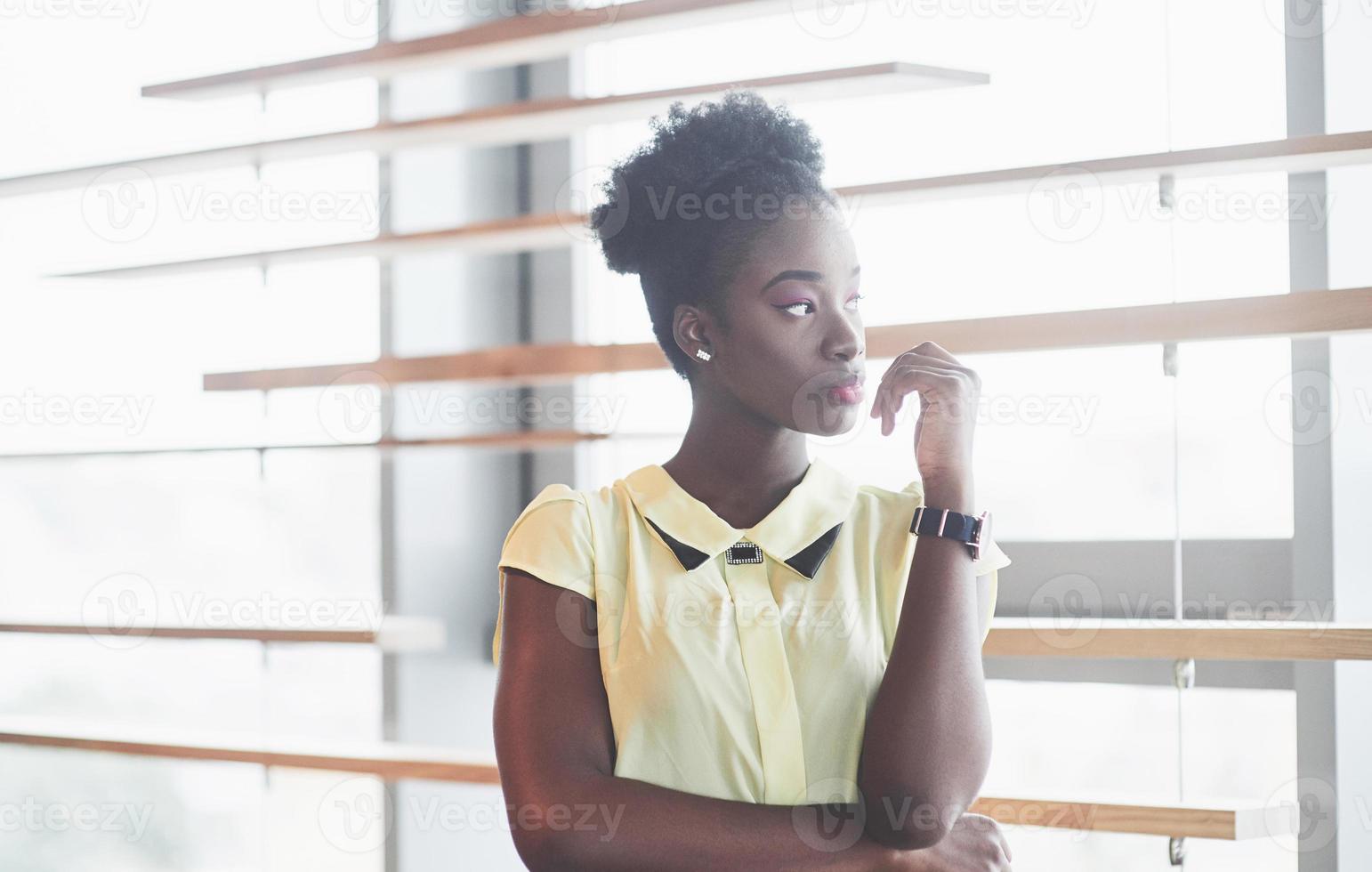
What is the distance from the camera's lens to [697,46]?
A: 273cm

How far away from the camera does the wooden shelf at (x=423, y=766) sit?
1653mm

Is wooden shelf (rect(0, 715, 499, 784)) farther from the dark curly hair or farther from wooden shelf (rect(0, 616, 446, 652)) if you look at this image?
the dark curly hair

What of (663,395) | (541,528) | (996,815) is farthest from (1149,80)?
(541,528)

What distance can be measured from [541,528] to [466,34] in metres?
1.18

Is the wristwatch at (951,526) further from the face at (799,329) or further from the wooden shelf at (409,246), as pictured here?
the wooden shelf at (409,246)

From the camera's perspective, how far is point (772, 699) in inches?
48.9

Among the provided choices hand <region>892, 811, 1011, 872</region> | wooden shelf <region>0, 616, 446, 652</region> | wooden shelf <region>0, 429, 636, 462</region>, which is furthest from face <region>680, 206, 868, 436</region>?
wooden shelf <region>0, 616, 446, 652</region>

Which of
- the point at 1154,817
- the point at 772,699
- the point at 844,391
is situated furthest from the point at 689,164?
the point at 1154,817

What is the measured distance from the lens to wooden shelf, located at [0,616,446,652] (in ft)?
7.45

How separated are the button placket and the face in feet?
0.63

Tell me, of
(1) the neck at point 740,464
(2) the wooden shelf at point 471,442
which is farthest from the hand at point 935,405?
(2) the wooden shelf at point 471,442

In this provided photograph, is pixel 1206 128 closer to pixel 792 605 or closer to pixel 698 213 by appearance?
pixel 698 213

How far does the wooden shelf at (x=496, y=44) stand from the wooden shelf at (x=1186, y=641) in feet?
3.18

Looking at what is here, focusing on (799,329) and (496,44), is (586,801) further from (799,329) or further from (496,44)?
(496,44)
